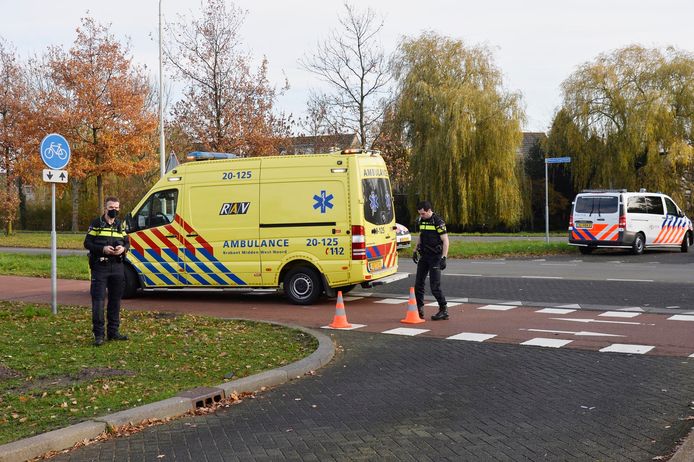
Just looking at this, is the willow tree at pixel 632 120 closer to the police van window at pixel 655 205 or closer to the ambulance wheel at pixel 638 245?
the police van window at pixel 655 205

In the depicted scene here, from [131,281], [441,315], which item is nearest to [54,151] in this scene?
[131,281]

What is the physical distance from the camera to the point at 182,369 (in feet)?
24.0

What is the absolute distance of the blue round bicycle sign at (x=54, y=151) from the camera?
1095 centimetres

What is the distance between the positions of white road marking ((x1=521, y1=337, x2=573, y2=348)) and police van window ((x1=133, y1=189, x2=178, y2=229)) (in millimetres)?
7139

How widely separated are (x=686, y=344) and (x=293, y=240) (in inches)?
254

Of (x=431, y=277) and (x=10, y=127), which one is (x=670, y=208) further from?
(x=10, y=127)

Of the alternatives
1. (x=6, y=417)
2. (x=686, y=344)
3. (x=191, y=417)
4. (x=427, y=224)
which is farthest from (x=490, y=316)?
(x=6, y=417)

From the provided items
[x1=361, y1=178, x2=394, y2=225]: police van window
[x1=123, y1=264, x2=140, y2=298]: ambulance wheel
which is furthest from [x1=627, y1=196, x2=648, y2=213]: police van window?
[x1=123, y1=264, x2=140, y2=298]: ambulance wheel

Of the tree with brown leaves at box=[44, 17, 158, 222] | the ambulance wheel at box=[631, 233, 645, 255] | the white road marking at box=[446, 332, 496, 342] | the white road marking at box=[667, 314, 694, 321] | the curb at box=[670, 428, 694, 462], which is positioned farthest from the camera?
the tree with brown leaves at box=[44, 17, 158, 222]

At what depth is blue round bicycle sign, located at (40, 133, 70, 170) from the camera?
10945 millimetres

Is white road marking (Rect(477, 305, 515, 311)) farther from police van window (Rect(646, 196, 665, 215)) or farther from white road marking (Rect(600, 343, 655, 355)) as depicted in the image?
police van window (Rect(646, 196, 665, 215))

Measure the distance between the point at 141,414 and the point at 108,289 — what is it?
3746mm

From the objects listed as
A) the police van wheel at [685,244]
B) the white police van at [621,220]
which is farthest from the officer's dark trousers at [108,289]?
the police van wheel at [685,244]

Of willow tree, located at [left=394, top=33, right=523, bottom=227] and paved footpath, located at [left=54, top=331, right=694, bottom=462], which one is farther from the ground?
willow tree, located at [left=394, top=33, right=523, bottom=227]
